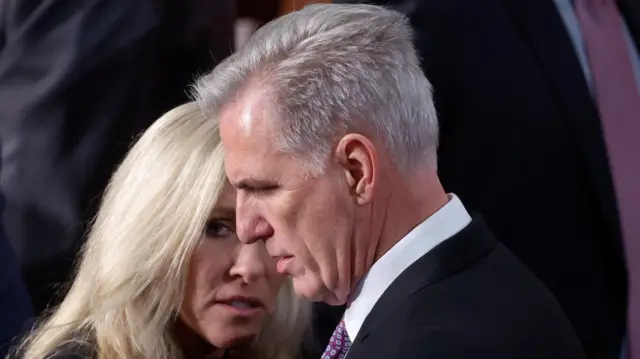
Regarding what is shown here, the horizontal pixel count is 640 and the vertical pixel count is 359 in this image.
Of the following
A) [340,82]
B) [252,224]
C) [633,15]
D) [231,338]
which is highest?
[340,82]

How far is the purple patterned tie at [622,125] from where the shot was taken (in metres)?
1.41

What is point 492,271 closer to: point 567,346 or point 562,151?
point 567,346

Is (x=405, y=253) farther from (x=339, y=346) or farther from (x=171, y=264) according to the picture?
(x=171, y=264)

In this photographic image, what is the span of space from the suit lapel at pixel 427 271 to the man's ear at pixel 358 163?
3.1 inches

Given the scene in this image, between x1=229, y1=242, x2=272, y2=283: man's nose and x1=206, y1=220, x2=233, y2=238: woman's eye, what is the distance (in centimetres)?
3

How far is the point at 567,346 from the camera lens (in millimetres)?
973

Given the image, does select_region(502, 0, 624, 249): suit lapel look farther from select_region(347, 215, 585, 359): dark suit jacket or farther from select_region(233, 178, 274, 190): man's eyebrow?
select_region(233, 178, 274, 190): man's eyebrow

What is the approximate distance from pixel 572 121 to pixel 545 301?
→ 0.51 m

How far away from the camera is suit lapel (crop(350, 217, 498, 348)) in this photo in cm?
94

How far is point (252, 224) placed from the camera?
41.4 inches

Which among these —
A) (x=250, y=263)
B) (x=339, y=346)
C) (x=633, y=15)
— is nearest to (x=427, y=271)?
(x=339, y=346)

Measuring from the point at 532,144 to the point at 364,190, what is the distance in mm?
572

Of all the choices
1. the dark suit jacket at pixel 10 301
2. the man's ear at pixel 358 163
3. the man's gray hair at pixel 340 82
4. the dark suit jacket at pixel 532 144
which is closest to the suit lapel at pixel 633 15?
the dark suit jacket at pixel 532 144

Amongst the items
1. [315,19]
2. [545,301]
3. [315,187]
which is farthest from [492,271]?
[315,19]
